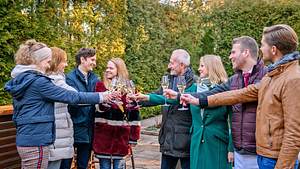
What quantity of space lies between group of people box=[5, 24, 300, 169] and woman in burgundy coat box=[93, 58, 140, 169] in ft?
0.03

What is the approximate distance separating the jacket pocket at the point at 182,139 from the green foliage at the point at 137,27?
3165 millimetres

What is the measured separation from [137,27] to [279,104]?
26.3 feet

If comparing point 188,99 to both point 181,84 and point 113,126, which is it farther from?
point 113,126

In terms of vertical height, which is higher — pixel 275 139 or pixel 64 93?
pixel 64 93

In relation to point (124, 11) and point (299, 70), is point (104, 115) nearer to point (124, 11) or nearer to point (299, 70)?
point (299, 70)

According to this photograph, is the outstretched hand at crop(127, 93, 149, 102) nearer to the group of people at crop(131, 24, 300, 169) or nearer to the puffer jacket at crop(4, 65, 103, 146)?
the group of people at crop(131, 24, 300, 169)

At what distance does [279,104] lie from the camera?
2451 millimetres

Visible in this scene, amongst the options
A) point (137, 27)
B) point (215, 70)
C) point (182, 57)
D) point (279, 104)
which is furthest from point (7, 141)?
point (137, 27)

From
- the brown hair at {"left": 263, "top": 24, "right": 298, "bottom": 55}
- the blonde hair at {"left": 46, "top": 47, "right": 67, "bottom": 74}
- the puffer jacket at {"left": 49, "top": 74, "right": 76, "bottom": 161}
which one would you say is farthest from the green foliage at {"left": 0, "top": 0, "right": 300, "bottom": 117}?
the brown hair at {"left": 263, "top": 24, "right": 298, "bottom": 55}

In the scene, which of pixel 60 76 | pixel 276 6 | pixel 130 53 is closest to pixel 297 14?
pixel 276 6

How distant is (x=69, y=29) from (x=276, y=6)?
20.5 ft

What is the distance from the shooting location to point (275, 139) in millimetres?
2482

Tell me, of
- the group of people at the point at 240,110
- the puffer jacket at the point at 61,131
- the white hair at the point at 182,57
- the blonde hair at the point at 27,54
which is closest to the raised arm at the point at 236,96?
the group of people at the point at 240,110

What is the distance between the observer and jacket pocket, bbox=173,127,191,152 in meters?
3.89
